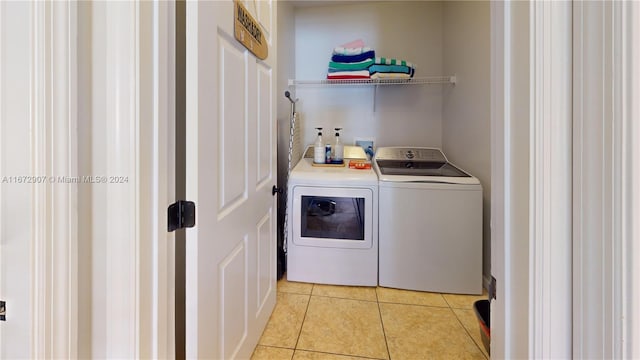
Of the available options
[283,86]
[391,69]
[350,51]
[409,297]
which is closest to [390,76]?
[391,69]

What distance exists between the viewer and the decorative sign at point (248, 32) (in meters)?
1.12

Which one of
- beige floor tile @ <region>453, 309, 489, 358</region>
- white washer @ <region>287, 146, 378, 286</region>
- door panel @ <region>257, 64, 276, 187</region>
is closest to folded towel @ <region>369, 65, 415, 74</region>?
white washer @ <region>287, 146, 378, 286</region>

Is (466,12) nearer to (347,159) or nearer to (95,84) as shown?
(347,159)

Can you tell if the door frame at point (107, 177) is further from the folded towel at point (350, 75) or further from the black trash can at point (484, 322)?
the folded towel at point (350, 75)

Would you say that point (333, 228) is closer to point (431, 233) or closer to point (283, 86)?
point (431, 233)

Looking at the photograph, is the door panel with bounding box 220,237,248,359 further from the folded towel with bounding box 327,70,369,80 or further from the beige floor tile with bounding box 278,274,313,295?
the folded towel with bounding box 327,70,369,80

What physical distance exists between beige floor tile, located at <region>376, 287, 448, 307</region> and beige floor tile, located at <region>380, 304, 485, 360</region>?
54 mm

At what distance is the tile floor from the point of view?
4.85 ft

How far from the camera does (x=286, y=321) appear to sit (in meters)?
1.72

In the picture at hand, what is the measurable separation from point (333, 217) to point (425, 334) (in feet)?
3.11

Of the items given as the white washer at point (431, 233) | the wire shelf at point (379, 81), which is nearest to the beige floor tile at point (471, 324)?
the white washer at point (431, 233)

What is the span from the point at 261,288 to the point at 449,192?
55.1 inches

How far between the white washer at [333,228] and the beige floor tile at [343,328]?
225mm
